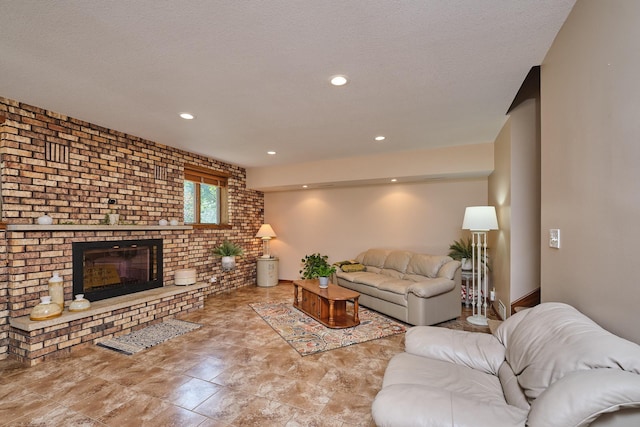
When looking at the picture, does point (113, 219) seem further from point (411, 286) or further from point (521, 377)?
point (521, 377)

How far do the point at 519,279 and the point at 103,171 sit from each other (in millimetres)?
5086

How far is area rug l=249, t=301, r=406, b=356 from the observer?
3262 mm

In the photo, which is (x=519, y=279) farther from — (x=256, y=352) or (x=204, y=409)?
(x=204, y=409)

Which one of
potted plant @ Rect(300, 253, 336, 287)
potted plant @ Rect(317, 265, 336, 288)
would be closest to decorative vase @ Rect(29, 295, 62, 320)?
potted plant @ Rect(300, 253, 336, 287)

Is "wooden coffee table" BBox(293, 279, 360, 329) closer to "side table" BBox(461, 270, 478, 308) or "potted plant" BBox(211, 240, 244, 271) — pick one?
"potted plant" BBox(211, 240, 244, 271)

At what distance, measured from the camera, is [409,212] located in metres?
5.68

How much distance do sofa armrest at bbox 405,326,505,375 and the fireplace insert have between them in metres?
3.67

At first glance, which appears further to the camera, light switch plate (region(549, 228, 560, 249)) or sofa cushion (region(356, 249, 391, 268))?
sofa cushion (region(356, 249, 391, 268))

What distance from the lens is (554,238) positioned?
1.99 metres

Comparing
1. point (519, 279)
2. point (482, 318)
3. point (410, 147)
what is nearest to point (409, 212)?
point (410, 147)

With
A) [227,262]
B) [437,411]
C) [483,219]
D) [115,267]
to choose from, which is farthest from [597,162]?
[227,262]

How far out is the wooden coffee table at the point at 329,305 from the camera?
3857mm

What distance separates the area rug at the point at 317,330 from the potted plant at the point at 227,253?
121cm

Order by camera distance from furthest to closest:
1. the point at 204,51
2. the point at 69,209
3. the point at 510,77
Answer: the point at 69,209 → the point at 510,77 → the point at 204,51
